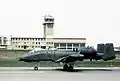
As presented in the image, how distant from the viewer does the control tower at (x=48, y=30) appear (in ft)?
577

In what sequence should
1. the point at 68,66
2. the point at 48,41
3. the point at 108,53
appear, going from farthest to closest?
1. the point at 48,41
2. the point at 108,53
3. the point at 68,66

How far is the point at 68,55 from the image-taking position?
3550cm

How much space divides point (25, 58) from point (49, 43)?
140 metres

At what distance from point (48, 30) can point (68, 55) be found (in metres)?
151

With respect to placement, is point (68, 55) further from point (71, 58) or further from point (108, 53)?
point (108, 53)

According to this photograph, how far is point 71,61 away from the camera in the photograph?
34344mm

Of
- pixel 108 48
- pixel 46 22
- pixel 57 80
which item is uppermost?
pixel 46 22

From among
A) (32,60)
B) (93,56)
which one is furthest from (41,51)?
(93,56)

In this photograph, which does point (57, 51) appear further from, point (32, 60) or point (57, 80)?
point (57, 80)

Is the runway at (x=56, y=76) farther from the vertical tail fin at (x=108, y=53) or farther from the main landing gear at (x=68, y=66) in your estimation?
the vertical tail fin at (x=108, y=53)

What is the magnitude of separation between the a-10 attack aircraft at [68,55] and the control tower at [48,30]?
13724 centimetres

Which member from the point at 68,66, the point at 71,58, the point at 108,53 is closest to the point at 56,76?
the point at 71,58

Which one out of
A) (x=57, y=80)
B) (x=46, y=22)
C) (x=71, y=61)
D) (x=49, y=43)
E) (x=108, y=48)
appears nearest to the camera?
(x=57, y=80)

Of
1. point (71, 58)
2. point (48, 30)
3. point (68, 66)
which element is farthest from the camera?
point (48, 30)
